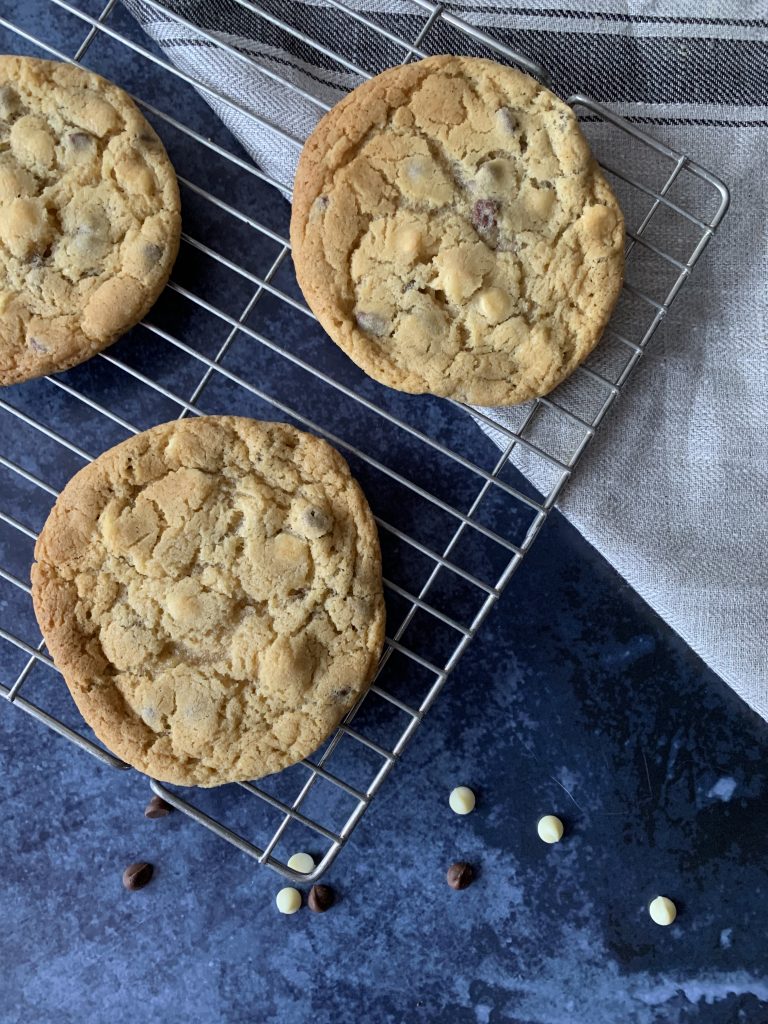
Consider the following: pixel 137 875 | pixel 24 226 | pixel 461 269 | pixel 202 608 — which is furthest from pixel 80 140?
pixel 137 875

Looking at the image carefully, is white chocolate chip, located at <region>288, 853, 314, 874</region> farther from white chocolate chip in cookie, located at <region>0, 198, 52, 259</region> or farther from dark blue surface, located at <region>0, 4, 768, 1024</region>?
white chocolate chip in cookie, located at <region>0, 198, 52, 259</region>

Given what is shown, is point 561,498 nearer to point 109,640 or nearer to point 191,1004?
point 109,640

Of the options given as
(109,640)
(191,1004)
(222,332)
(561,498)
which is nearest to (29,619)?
(109,640)

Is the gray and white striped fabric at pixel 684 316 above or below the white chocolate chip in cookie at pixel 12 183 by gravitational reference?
above

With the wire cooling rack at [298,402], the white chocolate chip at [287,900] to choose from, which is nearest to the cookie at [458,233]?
the wire cooling rack at [298,402]

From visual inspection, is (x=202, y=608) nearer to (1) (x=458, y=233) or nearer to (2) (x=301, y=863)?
(2) (x=301, y=863)

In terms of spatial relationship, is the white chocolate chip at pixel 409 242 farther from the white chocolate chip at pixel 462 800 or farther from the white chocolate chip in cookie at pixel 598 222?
the white chocolate chip at pixel 462 800
